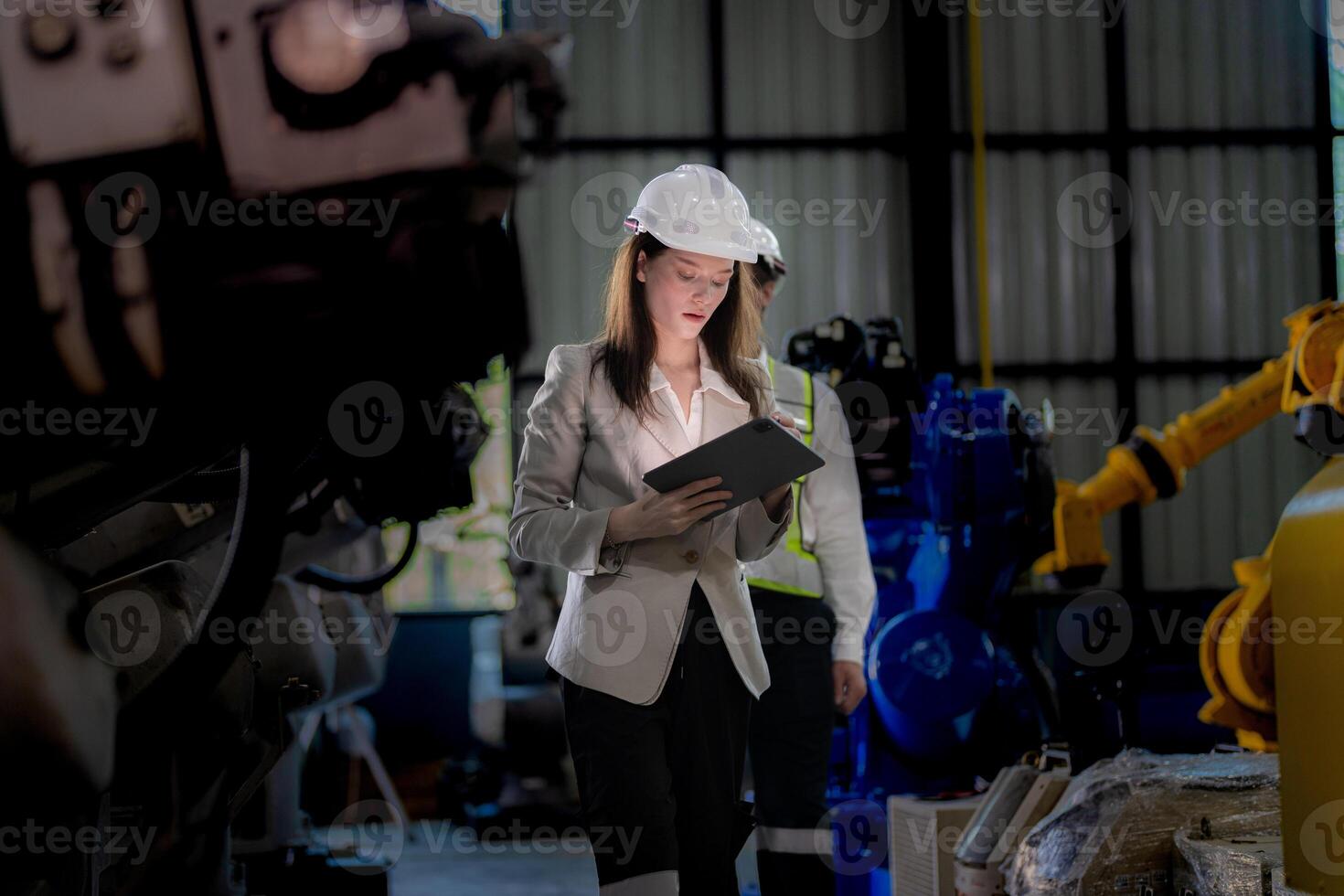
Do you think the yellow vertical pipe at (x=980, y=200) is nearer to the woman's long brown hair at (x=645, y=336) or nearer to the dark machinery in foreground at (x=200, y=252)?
the woman's long brown hair at (x=645, y=336)

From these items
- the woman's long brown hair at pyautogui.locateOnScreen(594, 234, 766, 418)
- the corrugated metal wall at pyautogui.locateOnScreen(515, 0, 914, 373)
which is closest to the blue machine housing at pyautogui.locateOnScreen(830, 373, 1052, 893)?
the woman's long brown hair at pyautogui.locateOnScreen(594, 234, 766, 418)

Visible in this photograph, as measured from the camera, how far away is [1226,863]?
8.82ft

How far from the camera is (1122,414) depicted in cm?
958

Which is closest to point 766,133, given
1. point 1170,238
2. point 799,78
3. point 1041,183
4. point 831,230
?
point 799,78

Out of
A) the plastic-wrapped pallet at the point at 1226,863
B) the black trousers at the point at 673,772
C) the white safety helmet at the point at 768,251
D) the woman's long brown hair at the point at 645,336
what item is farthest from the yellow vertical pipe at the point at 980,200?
the black trousers at the point at 673,772

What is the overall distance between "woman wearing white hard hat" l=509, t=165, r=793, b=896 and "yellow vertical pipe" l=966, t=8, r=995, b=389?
7.30 m

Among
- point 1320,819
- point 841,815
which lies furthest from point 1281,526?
point 841,815

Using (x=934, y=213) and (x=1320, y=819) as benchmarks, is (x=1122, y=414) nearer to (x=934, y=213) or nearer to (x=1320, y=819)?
(x=934, y=213)

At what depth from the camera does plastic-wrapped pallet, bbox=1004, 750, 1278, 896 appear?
9.48ft

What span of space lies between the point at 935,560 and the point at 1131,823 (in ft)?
5.07

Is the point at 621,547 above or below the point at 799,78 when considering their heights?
below

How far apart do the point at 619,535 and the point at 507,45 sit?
1.08 metres

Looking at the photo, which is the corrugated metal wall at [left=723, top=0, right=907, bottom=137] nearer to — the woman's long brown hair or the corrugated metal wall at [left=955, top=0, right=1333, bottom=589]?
the corrugated metal wall at [left=955, top=0, right=1333, bottom=589]

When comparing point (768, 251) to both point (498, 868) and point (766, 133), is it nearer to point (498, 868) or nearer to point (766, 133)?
point (498, 868)
